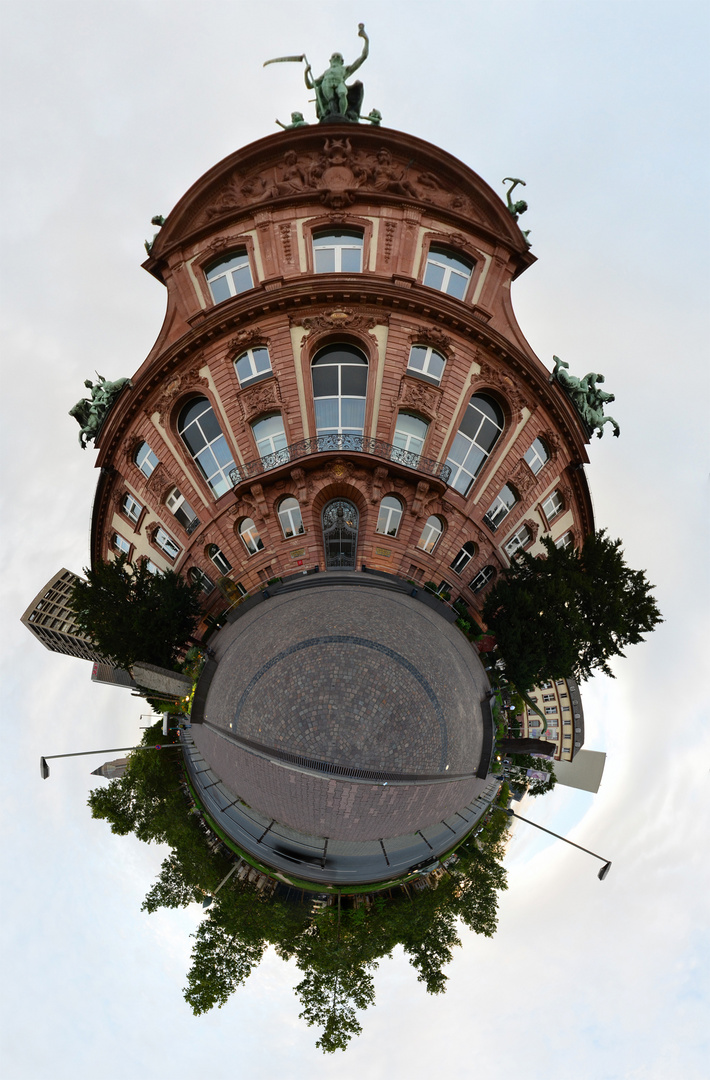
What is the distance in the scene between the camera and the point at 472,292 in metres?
30.3

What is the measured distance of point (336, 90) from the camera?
34156 mm

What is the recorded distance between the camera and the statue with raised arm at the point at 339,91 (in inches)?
1344

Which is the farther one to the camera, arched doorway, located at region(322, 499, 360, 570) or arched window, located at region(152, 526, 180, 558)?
arched window, located at region(152, 526, 180, 558)

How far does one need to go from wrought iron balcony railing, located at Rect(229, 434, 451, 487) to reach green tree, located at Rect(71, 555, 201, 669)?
5.36 m

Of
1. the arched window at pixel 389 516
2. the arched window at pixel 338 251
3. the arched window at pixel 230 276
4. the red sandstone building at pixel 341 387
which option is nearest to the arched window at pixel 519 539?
the red sandstone building at pixel 341 387

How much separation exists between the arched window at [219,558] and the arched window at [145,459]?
674 centimetres

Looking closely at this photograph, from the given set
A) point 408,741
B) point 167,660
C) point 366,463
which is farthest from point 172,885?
point 366,463

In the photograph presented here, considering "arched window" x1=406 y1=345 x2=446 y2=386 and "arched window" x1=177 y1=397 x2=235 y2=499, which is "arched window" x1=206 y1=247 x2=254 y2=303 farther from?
"arched window" x1=406 y1=345 x2=446 y2=386

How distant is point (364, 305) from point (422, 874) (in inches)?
925

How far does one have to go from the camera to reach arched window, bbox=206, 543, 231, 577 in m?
26.6

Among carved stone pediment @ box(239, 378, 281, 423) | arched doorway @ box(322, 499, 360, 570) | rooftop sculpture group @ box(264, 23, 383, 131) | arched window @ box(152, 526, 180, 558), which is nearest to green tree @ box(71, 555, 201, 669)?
arched window @ box(152, 526, 180, 558)

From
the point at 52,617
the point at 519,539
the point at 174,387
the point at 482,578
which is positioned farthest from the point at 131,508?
the point at 52,617

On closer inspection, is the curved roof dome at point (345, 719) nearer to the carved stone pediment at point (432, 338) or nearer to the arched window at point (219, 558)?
the arched window at point (219, 558)

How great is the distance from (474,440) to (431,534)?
210 inches
